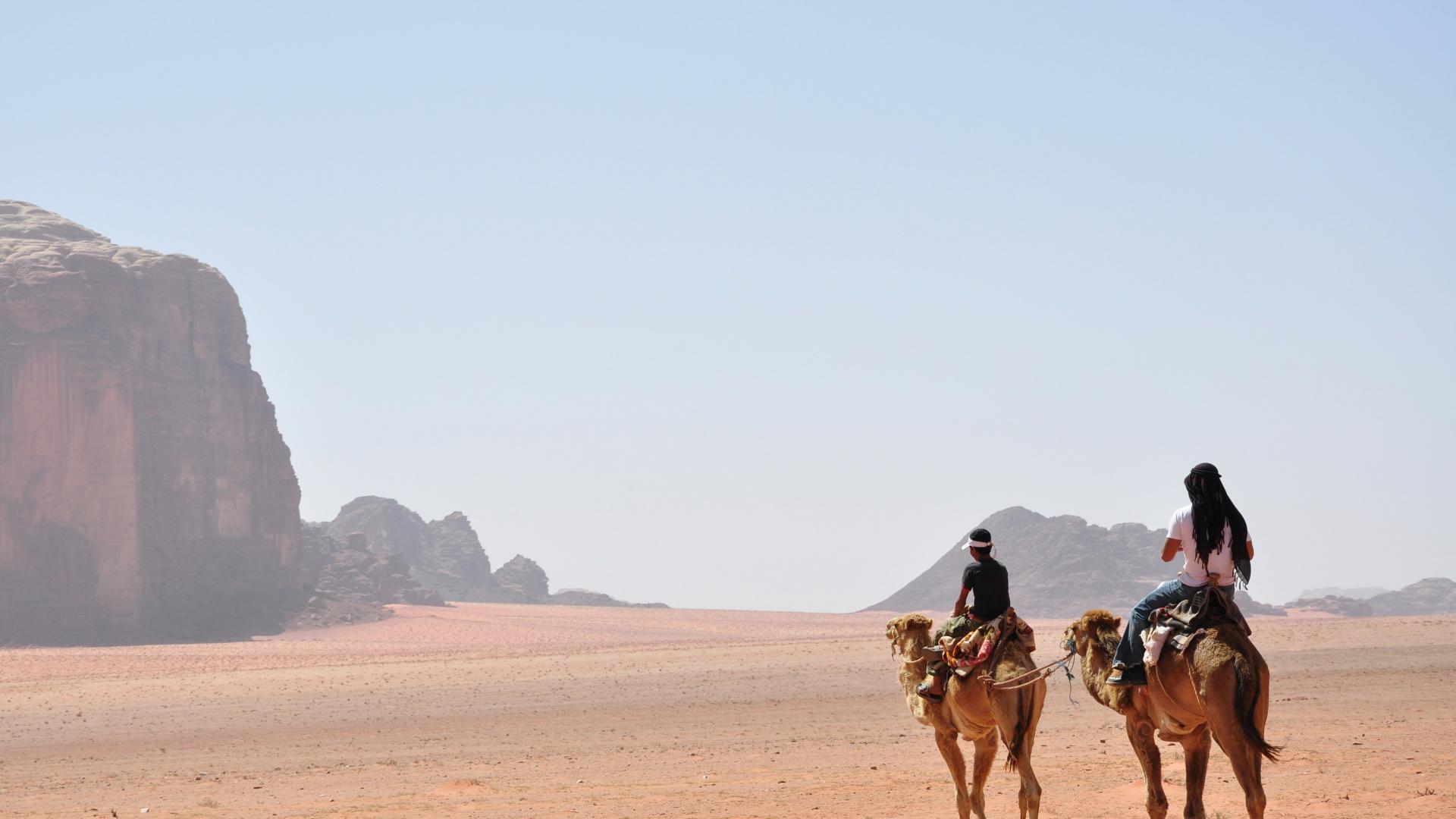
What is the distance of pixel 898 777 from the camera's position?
1752 centimetres

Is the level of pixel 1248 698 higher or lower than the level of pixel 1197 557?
lower

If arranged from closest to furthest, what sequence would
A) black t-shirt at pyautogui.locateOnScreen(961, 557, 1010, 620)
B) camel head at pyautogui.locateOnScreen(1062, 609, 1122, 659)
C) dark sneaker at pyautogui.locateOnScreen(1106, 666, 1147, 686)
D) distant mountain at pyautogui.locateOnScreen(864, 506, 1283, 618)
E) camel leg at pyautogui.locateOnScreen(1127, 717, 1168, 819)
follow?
dark sneaker at pyautogui.locateOnScreen(1106, 666, 1147, 686) → camel leg at pyautogui.locateOnScreen(1127, 717, 1168, 819) → camel head at pyautogui.locateOnScreen(1062, 609, 1122, 659) → black t-shirt at pyautogui.locateOnScreen(961, 557, 1010, 620) → distant mountain at pyautogui.locateOnScreen(864, 506, 1283, 618)

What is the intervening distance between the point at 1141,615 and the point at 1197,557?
62cm

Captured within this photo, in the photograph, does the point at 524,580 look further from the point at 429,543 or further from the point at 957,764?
the point at 957,764

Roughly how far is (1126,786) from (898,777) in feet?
10.3

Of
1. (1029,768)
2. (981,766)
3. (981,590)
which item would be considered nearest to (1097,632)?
(981,590)

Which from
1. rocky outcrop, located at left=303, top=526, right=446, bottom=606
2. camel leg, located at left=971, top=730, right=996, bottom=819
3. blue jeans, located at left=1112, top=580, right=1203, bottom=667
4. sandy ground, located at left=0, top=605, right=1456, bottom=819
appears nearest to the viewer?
blue jeans, located at left=1112, top=580, right=1203, bottom=667

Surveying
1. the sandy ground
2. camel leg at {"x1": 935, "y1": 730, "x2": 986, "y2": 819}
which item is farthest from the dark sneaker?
the sandy ground

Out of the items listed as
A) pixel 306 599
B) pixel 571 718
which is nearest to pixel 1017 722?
pixel 571 718

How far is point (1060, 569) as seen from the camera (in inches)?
4732

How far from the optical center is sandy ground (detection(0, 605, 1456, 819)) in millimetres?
15711

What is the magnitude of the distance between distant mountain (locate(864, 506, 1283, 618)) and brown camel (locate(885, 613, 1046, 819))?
328 ft

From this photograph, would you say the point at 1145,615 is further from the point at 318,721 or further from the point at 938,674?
the point at 318,721

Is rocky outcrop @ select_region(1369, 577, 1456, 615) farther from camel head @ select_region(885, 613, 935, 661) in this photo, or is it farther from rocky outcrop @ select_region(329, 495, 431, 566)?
camel head @ select_region(885, 613, 935, 661)
